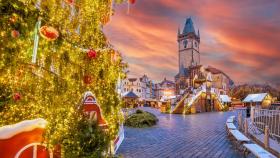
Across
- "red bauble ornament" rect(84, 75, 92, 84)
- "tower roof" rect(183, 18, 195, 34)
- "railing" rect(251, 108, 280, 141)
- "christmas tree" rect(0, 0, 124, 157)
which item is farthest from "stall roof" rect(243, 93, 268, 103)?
"tower roof" rect(183, 18, 195, 34)

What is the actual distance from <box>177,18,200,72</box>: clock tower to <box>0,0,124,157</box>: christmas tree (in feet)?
362

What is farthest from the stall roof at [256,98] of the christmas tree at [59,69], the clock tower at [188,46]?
the clock tower at [188,46]

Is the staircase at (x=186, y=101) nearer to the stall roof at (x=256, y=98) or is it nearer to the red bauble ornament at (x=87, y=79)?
the stall roof at (x=256, y=98)

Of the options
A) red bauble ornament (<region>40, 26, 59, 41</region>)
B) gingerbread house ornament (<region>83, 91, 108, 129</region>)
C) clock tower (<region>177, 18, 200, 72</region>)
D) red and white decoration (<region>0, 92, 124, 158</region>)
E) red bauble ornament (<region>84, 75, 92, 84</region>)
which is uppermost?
clock tower (<region>177, 18, 200, 72</region>)

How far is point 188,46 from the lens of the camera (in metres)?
121

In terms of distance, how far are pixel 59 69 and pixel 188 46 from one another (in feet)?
386

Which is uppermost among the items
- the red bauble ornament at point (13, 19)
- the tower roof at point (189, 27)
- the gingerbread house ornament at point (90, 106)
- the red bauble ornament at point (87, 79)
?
the tower roof at point (189, 27)

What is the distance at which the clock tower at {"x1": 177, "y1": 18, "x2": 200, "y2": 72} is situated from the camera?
11919 cm

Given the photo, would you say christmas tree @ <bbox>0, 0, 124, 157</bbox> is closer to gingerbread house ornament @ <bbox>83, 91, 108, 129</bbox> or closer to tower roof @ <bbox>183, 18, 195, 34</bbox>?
gingerbread house ornament @ <bbox>83, 91, 108, 129</bbox>

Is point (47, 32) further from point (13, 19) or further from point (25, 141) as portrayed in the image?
point (25, 141)

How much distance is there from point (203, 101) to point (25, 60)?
36.8 m

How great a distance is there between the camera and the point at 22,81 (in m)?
5.87

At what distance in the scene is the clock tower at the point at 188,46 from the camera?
11919 cm

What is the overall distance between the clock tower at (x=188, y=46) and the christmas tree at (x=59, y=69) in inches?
4347
